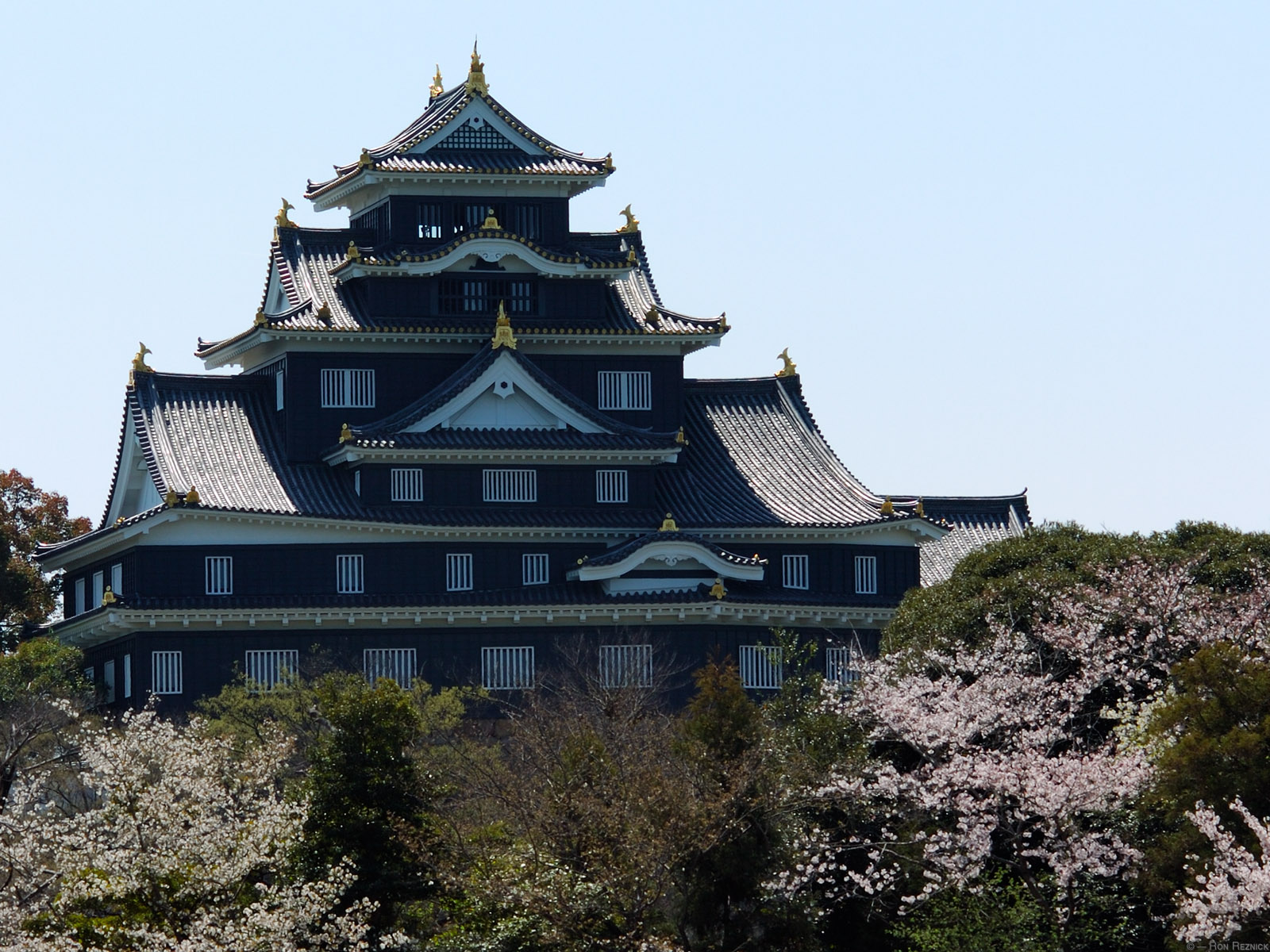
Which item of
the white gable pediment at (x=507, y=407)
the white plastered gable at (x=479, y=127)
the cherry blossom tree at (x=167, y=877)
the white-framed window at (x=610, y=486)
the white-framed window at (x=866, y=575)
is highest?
the white plastered gable at (x=479, y=127)

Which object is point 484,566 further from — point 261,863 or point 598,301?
point 261,863

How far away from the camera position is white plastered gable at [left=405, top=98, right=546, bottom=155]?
67188mm

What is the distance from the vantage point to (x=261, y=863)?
125 feet

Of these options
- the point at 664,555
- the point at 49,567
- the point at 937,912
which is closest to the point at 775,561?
the point at 664,555

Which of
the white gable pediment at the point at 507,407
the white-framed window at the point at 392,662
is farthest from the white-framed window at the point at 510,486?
the white-framed window at the point at 392,662

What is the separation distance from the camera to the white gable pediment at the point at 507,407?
63.5 metres

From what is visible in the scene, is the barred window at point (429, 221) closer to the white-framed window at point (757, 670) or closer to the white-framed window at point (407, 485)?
the white-framed window at point (407, 485)

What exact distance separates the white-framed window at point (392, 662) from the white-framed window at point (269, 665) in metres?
1.69

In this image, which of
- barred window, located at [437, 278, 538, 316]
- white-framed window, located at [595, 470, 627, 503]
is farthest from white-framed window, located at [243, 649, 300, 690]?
barred window, located at [437, 278, 538, 316]

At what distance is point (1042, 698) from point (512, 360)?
2388cm

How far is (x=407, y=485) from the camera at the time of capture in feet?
207

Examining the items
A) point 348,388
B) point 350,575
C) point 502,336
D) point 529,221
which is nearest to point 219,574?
point 350,575

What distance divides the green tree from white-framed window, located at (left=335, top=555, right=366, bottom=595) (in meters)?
10.6

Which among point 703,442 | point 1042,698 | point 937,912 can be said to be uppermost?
point 703,442
